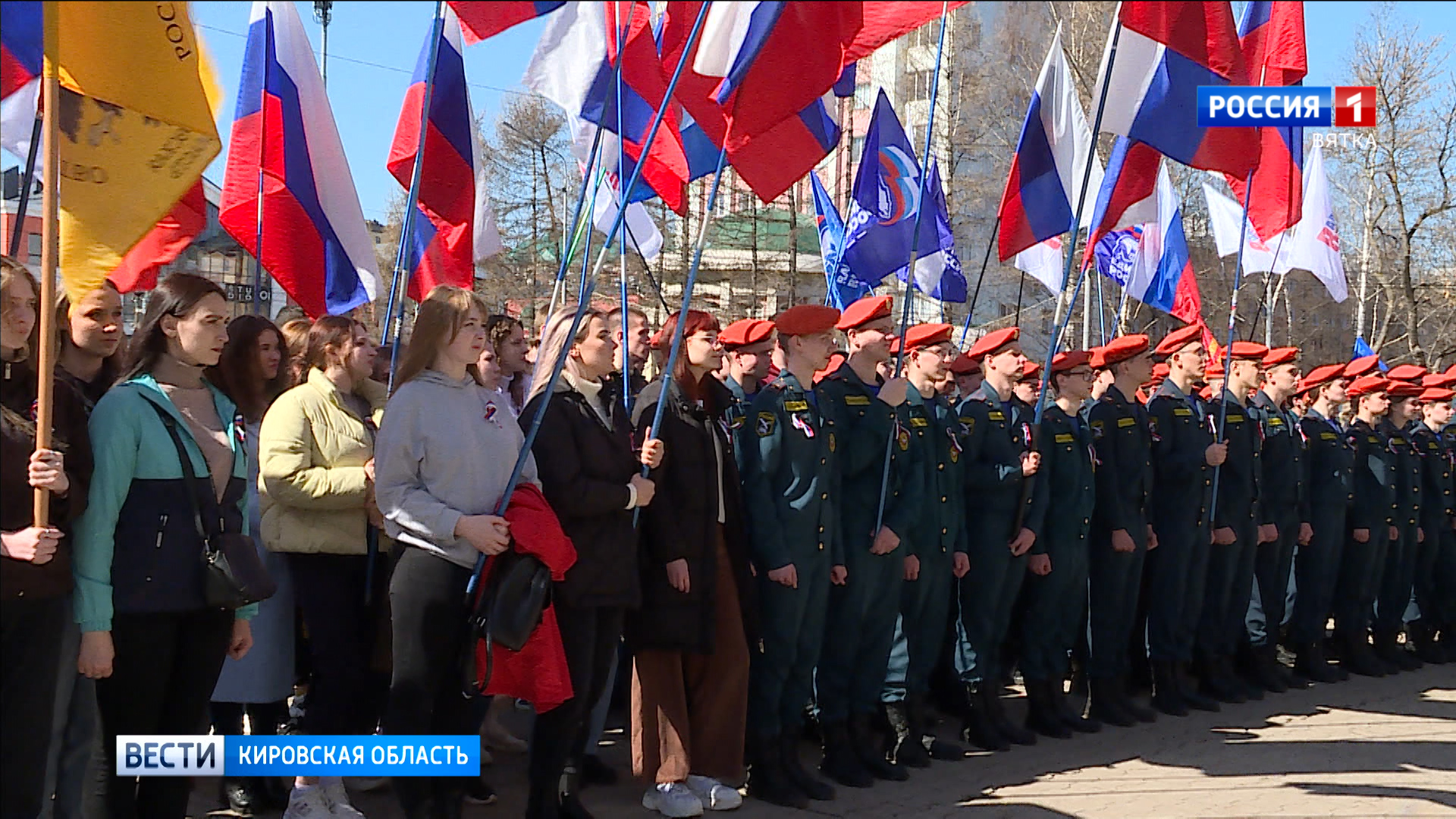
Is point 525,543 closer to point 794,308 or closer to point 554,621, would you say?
point 554,621

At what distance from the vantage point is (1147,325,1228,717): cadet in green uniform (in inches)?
348

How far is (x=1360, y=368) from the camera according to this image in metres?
11.3

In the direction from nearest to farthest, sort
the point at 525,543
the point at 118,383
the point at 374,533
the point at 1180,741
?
the point at 118,383, the point at 525,543, the point at 374,533, the point at 1180,741

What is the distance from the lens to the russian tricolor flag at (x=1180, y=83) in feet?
24.3

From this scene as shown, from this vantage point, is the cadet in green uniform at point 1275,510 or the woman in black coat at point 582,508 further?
the cadet in green uniform at point 1275,510

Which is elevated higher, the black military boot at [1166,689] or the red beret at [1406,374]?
the red beret at [1406,374]

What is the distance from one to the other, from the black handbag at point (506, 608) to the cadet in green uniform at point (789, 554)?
165 centimetres

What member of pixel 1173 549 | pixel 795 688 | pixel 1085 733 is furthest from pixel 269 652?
pixel 1173 549

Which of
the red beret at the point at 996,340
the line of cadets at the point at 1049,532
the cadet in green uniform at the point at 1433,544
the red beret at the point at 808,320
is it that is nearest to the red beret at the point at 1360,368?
the line of cadets at the point at 1049,532

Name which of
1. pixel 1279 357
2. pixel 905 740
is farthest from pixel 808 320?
pixel 1279 357

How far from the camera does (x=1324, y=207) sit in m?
11.9

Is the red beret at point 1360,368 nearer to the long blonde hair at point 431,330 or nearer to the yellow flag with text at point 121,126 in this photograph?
the long blonde hair at point 431,330

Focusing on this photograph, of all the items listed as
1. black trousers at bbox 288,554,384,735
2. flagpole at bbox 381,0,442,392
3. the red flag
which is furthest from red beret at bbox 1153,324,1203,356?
the red flag

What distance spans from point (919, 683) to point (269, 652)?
3187mm
